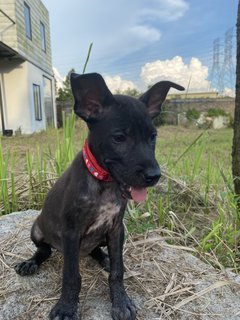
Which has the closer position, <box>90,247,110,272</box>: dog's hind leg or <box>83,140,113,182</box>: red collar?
<box>83,140,113,182</box>: red collar

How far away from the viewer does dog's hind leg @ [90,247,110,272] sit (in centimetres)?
232

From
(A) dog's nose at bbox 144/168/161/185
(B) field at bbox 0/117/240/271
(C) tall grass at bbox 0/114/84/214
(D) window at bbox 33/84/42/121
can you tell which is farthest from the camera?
(D) window at bbox 33/84/42/121

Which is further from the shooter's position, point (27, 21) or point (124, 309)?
point (27, 21)

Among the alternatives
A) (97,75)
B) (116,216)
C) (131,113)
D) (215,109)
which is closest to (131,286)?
(116,216)

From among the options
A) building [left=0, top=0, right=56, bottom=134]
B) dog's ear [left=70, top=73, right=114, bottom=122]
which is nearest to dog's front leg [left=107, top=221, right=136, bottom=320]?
dog's ear [left=70, top=73, right=114, bottom=122]

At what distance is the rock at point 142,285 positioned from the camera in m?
1.97

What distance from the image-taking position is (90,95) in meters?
1.80

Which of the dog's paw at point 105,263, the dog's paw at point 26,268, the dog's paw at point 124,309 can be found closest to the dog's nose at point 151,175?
the dog's paw at point 124,309

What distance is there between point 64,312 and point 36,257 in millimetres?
518

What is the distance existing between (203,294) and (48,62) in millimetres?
19483

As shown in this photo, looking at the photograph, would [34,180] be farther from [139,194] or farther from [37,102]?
[37,102]

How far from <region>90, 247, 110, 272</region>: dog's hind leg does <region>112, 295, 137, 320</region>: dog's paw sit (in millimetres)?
388

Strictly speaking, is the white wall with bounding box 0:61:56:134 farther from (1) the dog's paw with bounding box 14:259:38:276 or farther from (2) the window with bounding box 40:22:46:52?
(1) the dog's paw with bounding box 14:259:38:276

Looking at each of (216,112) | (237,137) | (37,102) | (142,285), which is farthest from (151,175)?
(216,112)
